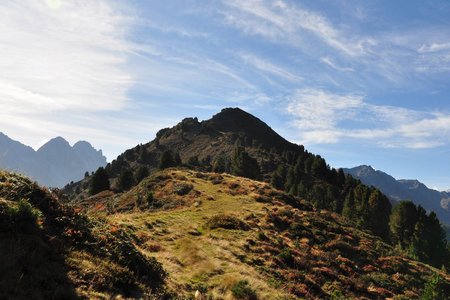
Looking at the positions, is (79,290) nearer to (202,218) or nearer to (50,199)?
(50,199)

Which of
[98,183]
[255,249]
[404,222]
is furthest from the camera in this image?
[98,183]

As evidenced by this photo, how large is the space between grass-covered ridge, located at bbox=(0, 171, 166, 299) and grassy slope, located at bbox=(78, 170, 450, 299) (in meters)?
2.90

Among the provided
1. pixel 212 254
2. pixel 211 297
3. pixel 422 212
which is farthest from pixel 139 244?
pixel 422 212

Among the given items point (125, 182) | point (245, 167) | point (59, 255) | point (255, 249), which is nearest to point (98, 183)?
point (125, 182)

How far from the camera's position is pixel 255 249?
32.8m

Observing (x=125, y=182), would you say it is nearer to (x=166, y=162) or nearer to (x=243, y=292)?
(x=166, y=162)

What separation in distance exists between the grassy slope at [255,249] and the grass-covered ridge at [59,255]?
290 cm

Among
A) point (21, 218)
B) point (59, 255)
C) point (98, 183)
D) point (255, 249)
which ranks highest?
point (98, 183)

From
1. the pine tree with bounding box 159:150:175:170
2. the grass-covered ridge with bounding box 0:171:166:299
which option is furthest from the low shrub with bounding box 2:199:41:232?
the pine tree with bounding box 159:150:175:170

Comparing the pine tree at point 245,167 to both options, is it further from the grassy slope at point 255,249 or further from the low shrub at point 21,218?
the low shrub at point 21,218

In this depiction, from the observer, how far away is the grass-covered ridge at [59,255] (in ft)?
36.0

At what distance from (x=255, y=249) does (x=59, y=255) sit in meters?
22.2

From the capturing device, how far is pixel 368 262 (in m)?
40.4

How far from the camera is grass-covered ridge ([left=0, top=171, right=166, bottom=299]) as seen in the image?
36.0ft
